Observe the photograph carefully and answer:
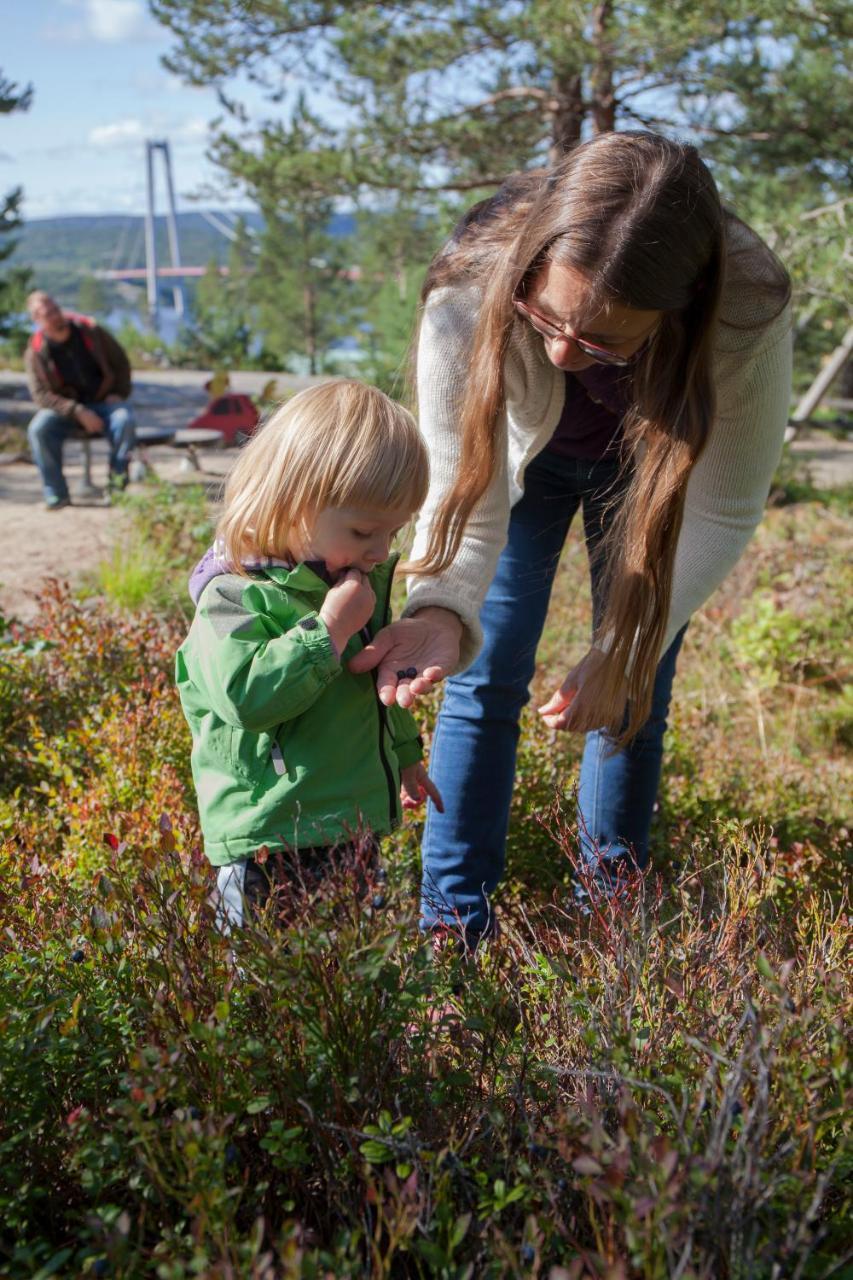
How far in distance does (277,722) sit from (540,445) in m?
0.86

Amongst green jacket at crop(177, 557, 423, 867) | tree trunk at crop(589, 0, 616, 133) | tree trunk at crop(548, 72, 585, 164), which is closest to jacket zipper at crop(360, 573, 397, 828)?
green jacket at crop(177, 557, 423, 867)

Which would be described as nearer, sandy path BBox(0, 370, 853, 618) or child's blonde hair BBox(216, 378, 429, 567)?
child's blonde hair BBox(216, 378, 429, 567)

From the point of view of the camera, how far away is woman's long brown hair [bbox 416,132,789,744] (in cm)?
192

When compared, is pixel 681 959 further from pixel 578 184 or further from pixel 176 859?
pixel 578 184

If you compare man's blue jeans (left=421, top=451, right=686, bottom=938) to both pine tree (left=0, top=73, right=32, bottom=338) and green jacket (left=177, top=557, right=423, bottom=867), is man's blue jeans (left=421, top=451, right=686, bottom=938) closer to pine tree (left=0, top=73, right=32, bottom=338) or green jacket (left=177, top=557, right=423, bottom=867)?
green jacket (left=177, top=557, right=423, bottom=867)

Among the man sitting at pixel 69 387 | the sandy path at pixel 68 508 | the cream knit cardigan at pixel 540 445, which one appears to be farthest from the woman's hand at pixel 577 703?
the man sitting at pixel 69 387

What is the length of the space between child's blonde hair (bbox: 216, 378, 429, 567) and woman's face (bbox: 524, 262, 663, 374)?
0.30 meters

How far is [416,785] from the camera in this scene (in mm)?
2391

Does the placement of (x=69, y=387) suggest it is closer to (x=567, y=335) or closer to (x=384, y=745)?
(x=384, y=745)

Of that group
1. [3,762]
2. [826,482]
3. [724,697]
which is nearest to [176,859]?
[3,762]

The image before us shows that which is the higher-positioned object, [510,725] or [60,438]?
[510,725]

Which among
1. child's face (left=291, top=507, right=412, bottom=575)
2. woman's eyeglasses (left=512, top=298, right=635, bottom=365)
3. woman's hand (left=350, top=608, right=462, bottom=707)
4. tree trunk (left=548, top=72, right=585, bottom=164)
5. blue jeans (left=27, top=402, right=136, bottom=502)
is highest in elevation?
tree trunk (left=548, top=72, right=585, bottom=164)

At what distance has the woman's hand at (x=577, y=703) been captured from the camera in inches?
89.4

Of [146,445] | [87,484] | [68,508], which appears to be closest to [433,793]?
[68,508]
